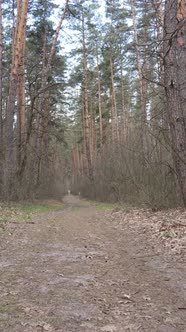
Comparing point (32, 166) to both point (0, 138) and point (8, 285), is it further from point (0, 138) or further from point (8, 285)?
point (8, 285)

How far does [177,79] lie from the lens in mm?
9828

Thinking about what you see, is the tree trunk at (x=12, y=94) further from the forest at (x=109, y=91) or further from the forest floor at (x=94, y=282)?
the forest floor at (x=94, y=282)

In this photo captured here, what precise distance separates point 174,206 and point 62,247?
18.2 ft

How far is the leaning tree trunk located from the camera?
968 cm

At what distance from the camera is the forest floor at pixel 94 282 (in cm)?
335

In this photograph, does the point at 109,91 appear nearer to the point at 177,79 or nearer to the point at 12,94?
the point at 12,94

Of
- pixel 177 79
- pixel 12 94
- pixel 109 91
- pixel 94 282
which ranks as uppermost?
pixel 109 91

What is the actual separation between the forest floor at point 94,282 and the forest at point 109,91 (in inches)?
153

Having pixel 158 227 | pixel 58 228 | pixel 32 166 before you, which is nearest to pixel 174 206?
pixel 158 227

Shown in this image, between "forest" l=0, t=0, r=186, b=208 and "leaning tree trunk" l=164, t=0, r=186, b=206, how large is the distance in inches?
1.0

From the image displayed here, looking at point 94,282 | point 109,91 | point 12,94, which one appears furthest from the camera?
point 109,91

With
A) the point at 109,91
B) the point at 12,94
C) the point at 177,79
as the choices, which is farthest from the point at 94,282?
the point at 109,91

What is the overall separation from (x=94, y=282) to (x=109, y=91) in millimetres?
30804

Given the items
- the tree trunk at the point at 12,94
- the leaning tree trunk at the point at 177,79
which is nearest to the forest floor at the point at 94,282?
the leaning tree trunk at the point at 177,79
